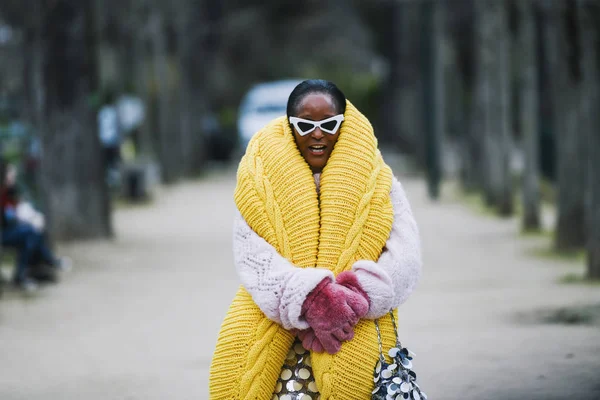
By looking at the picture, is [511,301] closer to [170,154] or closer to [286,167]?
[286,167]

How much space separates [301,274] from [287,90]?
1117 inches

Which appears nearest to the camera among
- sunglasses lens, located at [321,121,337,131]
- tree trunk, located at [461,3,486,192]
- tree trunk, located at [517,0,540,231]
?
sunglasses lens, located at [321,121,337,131]

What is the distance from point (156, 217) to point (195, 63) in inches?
568

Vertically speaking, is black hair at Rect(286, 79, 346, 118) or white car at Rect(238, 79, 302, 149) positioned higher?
black hair at Rect(286, 79, 346, 118)

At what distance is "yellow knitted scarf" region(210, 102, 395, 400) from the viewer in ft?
14.4

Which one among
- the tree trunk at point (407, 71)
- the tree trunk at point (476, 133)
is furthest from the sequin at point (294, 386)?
the tree trunk at point (407, 71)

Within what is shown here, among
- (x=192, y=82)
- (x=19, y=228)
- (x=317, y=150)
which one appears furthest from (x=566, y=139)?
(x=192, y=82)

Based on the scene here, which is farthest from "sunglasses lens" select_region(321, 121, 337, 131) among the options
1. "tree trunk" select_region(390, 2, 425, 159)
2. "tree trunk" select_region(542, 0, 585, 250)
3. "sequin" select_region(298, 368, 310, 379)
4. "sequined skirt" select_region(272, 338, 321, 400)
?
"tree trunk" select_region(390, 2, 425, 159)

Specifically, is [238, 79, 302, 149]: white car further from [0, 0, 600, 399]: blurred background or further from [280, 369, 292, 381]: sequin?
[280, 369, 292, 381]: sequin

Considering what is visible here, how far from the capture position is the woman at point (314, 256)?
14.2 ft

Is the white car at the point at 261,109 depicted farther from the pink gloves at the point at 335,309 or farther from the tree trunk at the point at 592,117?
the pink gloves at the point at 335,309

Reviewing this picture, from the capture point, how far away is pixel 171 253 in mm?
14992

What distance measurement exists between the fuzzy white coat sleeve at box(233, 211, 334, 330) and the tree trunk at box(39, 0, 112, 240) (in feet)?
37.8

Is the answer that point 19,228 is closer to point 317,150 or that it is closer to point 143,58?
point 317,150
